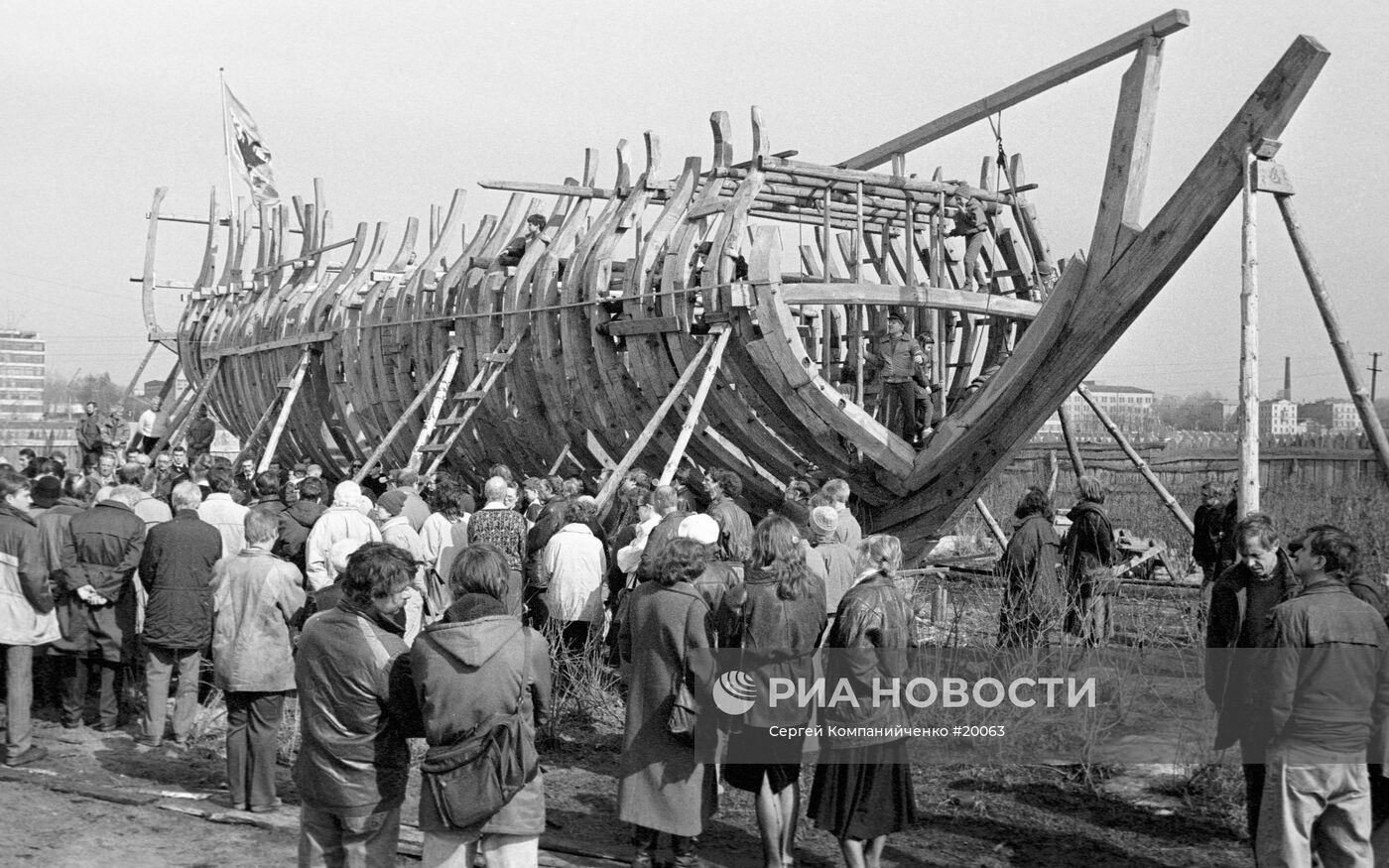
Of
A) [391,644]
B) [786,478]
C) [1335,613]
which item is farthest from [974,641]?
[391,644]

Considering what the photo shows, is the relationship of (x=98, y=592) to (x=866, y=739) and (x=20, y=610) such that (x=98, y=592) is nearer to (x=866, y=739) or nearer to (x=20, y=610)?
(x=20, y=610)

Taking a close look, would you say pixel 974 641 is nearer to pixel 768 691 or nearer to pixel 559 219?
pixel 768 691

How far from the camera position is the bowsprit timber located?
9477 mm

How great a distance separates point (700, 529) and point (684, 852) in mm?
2018

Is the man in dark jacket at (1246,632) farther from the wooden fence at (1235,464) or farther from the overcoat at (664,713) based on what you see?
the wooden fence at (1235,464)

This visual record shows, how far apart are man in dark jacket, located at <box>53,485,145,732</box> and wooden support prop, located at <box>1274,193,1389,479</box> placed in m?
7.00

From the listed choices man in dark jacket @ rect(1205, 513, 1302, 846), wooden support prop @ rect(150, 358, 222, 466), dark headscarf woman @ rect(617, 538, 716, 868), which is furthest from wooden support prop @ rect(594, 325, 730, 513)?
wooden support prop @ rect(150, 358, 222, 466)

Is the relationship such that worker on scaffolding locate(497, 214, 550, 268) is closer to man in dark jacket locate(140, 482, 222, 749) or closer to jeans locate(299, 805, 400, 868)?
man in dark jacket locate(140, 482, 222, 749)

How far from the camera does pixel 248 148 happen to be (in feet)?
77.2

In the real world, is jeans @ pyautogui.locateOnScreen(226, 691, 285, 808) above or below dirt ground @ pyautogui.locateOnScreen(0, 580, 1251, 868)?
above

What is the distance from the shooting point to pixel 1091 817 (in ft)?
21.7

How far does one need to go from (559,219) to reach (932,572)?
5908mm

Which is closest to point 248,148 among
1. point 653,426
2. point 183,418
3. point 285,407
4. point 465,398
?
point 183,418

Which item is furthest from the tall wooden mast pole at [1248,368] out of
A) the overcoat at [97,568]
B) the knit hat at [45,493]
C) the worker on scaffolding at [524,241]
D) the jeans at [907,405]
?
the worker on scaffolding at [524,241]
